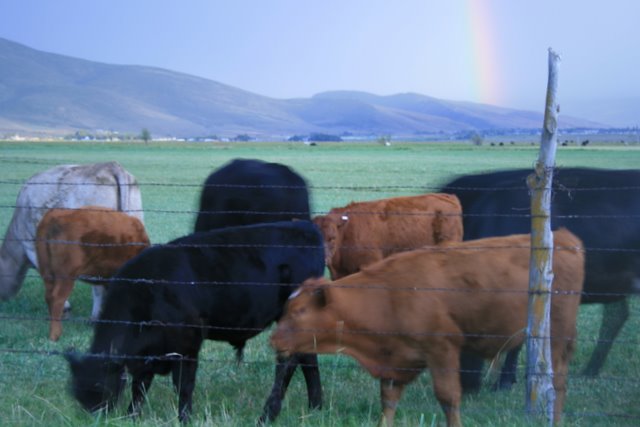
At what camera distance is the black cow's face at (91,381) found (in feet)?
17.9

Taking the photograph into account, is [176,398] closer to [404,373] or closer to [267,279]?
[267,279]

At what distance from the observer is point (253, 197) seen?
10258 millimetres

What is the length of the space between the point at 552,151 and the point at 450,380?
5.38ft

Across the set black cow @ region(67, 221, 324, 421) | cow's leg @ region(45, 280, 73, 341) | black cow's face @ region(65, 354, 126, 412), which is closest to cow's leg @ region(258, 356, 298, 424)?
black cow @ region(67, 221, 324, 421)

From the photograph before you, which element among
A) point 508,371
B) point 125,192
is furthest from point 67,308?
point 508,371

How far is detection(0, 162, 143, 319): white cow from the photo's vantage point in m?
10.8

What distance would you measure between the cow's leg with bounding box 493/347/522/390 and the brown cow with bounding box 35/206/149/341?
4.56 meters

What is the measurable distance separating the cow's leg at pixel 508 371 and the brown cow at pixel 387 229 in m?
2.68

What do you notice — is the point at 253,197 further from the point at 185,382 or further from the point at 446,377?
the point at 446,377

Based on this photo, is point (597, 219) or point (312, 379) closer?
point (312, 379)

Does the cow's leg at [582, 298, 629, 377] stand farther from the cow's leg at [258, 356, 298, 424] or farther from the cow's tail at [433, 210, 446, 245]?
the cow's leg at [258, 356, 298, 424]

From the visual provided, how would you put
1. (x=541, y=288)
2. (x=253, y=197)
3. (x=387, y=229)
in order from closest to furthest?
(x=541, y=288), (x=387, y=229), (x=253, y=197)

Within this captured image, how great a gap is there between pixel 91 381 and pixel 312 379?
175 cm

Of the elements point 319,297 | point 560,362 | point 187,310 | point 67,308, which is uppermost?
point 319,297
